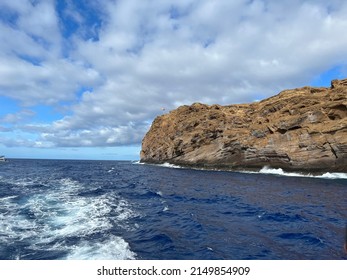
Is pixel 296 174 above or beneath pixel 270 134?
beneath

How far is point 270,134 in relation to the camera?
6425 cm

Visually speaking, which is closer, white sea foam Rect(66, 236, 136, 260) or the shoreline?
white sea foam Rect(66, 236, 136, 260)

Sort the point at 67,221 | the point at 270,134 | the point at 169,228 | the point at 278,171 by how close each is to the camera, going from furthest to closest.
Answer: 1. the point at 270,134
2. the point at 278,171
3. the point at 67,221
4. the point at 169,228

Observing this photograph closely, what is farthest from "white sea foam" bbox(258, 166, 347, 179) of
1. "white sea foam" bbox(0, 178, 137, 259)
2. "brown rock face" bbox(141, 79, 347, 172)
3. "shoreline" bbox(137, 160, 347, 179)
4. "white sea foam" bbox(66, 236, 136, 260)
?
"white sea foam" bbox(66, 236, 136, 260)

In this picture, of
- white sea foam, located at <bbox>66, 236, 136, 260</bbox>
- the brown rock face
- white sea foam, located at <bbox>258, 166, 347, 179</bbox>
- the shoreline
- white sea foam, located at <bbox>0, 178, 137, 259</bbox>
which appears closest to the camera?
white sea foam, located at <bbox>66, 236, 136, 260</bbox>

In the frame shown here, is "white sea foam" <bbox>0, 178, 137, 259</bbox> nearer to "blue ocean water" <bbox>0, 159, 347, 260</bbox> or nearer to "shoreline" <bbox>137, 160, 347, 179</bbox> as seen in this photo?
"blue ocean water" <bbox>0, 159, 347, 260</bbox>

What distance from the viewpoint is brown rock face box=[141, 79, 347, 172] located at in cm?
5225

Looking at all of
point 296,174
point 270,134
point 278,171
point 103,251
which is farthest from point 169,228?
point 270,134

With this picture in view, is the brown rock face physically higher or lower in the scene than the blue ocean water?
higher

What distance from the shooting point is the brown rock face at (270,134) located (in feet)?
171

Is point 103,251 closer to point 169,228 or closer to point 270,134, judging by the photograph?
point 169,228

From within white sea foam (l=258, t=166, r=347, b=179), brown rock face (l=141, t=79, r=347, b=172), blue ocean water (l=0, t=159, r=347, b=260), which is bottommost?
blue ocean water (l=0, t=159, r=347, b=260)
